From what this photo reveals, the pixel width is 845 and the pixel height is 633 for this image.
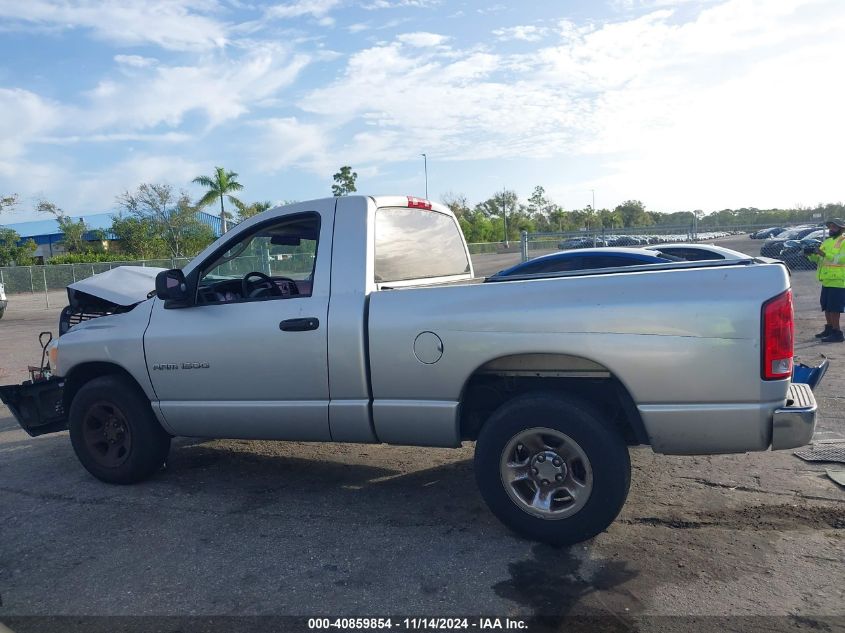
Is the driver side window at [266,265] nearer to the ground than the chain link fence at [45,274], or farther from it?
farther from it

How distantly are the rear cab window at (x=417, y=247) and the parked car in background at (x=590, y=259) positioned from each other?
342 centimetres

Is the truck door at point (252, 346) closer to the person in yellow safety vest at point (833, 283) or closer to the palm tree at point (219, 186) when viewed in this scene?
the person in yellow safety vest at point (833, 283)

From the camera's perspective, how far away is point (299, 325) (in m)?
4.35

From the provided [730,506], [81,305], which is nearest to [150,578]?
[81,305]

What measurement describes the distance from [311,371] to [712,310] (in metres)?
2.40

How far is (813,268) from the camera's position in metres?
21.9

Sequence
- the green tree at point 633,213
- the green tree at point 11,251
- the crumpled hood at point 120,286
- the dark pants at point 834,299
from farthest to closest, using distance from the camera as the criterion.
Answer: the green tree at point 633,213 → the green tree at point 11,251 → the dark pants at point 834,299 → the crumpled hood at point 120,286

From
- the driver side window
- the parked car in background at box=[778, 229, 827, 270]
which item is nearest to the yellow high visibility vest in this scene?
the driver side window

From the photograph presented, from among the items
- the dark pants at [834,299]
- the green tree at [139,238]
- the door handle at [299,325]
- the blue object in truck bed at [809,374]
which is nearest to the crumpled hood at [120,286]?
the door handle at [299,325]

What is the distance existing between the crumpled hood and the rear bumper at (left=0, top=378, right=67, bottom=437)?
757 mm

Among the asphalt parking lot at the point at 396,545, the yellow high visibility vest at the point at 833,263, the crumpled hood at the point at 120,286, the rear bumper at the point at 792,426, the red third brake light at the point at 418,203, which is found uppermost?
the red third brake light at the point at 418,203

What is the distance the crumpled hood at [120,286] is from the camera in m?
5.52

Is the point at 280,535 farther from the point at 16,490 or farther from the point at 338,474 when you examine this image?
the point at 16,490

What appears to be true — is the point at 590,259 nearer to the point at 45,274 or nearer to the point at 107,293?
the point at 107,293
